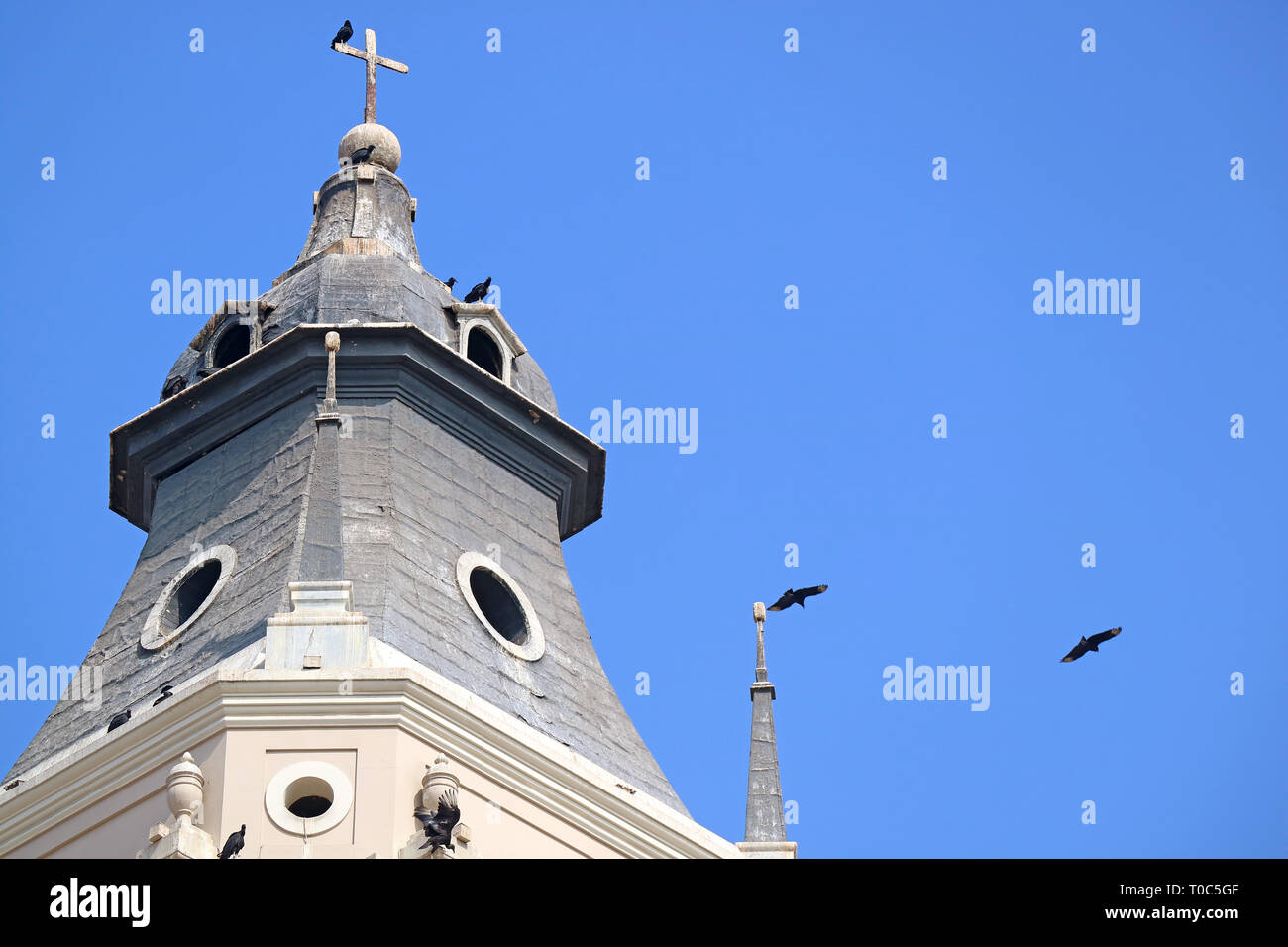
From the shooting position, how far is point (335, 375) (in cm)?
6169

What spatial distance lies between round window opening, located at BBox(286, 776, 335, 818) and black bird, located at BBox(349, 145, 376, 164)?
64.8 feet

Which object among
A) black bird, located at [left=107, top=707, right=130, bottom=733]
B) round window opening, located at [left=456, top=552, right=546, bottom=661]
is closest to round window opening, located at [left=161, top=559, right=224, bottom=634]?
black bird, located at [left=107, top=707, right=130, bottom=733]

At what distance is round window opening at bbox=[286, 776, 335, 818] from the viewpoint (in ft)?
169

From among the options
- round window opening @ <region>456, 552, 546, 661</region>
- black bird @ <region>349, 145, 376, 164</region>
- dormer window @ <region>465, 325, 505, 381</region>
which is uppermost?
black bird @ <region>349, 145, 376, 164</region>

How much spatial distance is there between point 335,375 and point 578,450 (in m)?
5.11

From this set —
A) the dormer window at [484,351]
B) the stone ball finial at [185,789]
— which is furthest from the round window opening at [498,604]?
the stone ball finial at [185,789]

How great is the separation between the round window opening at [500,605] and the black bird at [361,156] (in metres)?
11.6

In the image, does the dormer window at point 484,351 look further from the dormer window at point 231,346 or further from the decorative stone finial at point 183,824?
the decorative stone finial at point 183,824

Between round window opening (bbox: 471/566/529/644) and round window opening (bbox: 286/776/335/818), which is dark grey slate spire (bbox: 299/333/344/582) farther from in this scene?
round window opening (bbox: 286/776/335/818)

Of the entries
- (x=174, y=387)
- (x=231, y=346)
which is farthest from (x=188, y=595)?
(x=231, y=346)

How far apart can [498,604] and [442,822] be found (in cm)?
997

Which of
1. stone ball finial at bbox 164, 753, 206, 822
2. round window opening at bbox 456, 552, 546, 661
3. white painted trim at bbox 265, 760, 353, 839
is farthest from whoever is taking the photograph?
round window opening at bbox 456, 552, 546, 661
